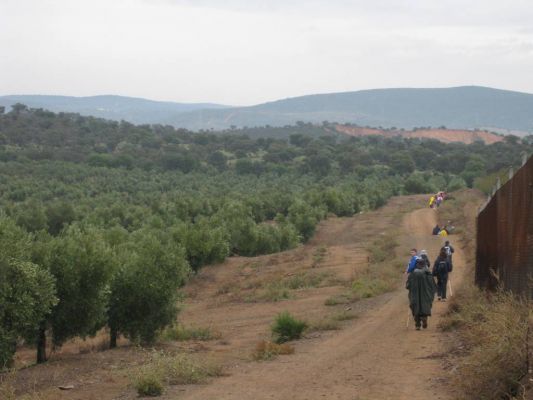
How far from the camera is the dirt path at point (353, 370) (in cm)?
1173

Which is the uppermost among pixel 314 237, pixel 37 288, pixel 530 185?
pixel 530 185

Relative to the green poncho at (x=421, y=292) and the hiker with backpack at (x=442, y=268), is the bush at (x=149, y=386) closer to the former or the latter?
the green poncho at (x=421, y=292)

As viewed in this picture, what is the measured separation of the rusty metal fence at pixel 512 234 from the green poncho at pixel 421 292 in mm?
1228

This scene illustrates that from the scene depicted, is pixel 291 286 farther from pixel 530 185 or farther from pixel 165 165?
pixel 165 165

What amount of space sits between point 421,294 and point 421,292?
4cm

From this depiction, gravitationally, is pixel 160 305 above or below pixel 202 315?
above

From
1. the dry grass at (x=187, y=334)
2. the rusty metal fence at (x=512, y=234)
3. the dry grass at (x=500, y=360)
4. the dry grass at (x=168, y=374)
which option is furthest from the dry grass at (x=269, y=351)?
the dry grass at (x=187, y=334)

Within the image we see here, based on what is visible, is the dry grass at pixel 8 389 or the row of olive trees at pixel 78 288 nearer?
the dry grass at pixel 8 389

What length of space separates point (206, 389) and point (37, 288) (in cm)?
552

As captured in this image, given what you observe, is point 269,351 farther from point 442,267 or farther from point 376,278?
point 376,278

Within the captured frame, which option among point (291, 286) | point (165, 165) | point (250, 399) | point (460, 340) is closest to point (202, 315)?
point (291, 286)

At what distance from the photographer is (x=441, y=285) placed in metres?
21.7

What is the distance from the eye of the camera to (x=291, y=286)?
32.3 meters

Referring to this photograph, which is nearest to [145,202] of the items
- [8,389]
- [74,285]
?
[74,285]
